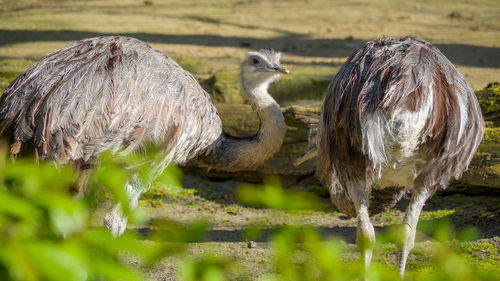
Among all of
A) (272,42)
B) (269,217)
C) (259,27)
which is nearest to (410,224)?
(269,217)

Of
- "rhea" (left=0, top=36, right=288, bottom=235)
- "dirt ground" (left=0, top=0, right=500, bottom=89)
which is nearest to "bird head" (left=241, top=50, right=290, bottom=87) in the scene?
"rhea" (left=0, top=36, right=288, bottom=235)

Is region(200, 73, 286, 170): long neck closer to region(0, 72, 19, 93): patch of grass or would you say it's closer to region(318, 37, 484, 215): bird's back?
region(318, 37, 484, 215): bird's back

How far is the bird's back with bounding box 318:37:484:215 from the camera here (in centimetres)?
377

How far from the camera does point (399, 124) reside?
3.75m

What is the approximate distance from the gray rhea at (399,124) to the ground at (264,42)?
2.35 ft

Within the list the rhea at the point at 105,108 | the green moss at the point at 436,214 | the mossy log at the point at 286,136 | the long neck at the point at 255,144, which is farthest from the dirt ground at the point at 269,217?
the rhea at the point at 105,108

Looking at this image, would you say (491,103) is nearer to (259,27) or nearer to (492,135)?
(492,135)

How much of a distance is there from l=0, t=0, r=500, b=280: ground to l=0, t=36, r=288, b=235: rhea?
75 centimetres

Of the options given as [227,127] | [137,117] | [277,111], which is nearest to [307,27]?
[227,127]

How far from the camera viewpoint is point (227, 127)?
20.4 ft

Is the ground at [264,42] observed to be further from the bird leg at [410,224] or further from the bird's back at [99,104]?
the bird's back at [99,104]

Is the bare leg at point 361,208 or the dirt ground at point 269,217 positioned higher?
the bare leg at point 361,208

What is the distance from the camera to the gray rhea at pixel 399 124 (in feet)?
12.4

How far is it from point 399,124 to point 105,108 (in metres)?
1.49
